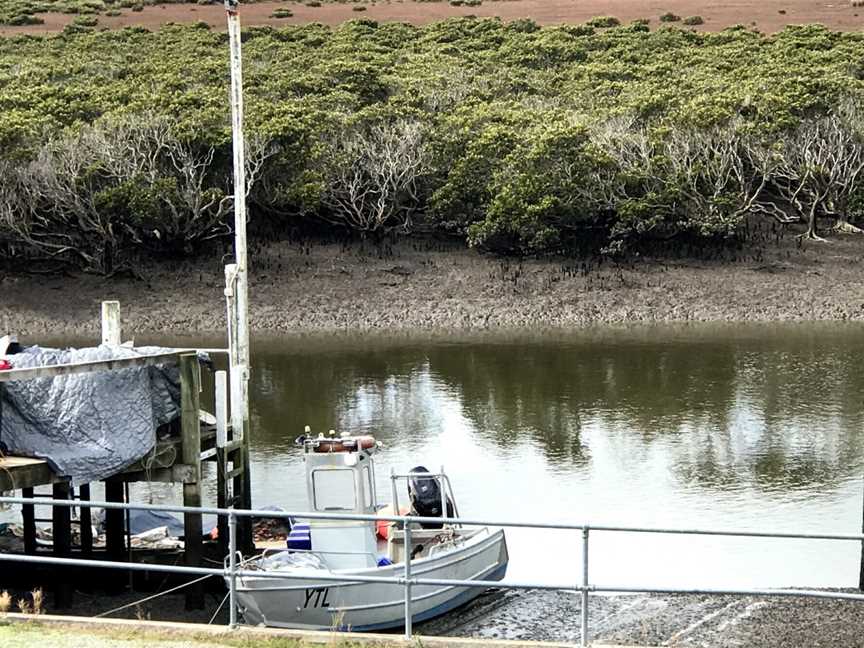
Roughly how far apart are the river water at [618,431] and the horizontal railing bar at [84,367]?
6.52m

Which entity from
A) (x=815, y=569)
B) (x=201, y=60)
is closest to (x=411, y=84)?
(x=201, y=60)

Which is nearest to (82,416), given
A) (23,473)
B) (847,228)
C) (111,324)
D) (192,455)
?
(23,473)

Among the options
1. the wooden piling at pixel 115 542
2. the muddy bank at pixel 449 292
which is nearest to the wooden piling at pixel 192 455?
the wooden piling at pixel 115 542

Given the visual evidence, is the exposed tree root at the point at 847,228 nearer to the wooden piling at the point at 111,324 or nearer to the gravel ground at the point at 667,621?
the gravel ground at the point at 667,621

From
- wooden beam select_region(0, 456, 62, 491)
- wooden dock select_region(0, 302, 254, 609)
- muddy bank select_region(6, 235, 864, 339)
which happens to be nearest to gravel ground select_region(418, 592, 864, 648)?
wooden dock select_region(0, 302, 254, 609)

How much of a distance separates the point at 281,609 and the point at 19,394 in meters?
4.39

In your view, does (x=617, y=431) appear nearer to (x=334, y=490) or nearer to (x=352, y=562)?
(x=334, y=490)

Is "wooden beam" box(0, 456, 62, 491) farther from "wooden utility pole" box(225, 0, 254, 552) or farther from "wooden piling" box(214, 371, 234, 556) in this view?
"wooden utility pole" box(225, 0, 254, 552)

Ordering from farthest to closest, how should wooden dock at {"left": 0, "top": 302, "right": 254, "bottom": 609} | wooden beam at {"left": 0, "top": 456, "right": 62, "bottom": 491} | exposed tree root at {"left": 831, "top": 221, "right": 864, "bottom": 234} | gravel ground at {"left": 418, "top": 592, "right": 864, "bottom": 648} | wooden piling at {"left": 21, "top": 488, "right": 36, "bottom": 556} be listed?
1. exposed tree root at {"left": 831, "top": 221, "right": 864, "bottom": 234}
2. wooden piling at {"left": 21, "top": 488, "right": 36, "bottom": 556}
3. wooden dock at {"left": 0, "top": 302, "right": 254, "bottom": 609}
4. wooden beam at {"left": 0, "top": 456, "right": 62, "bottom": 491}
5. gravel ground at {"left": 418, "top": 592, "right": 864, "bottom": 648}

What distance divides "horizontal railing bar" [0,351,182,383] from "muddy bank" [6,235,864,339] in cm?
3521

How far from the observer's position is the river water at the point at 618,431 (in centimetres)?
2150

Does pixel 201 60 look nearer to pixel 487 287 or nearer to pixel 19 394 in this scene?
pixel 487 287

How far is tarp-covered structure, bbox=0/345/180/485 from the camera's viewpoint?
16.9 metres

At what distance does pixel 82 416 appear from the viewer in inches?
674
